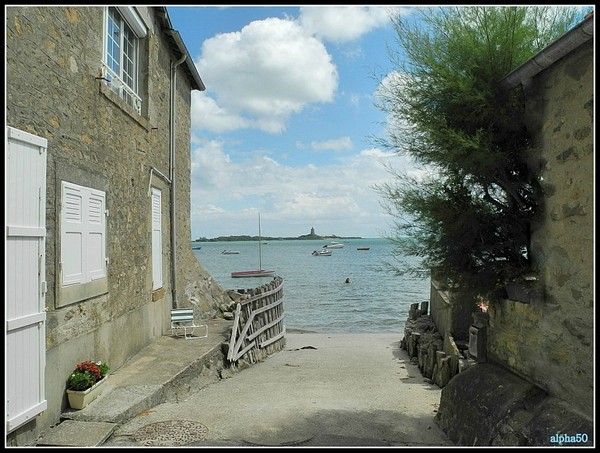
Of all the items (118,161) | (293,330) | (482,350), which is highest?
(118,161)

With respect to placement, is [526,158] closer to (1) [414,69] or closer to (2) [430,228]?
(2) [430,228]

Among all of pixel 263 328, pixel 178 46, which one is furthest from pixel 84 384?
pixel 178 46

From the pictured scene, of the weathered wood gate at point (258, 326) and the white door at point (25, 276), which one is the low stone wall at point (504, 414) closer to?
the white door at point (25, 276)

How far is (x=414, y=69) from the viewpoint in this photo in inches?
216

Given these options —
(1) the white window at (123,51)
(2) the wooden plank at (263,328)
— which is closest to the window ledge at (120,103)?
(1) the white window at (123,51)

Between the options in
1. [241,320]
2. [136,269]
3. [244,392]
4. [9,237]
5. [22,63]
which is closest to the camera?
[9,237]

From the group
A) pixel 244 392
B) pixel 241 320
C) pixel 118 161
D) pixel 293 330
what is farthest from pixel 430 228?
pixel 293 330

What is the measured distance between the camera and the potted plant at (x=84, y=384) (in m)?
5.77

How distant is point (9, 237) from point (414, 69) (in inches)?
171

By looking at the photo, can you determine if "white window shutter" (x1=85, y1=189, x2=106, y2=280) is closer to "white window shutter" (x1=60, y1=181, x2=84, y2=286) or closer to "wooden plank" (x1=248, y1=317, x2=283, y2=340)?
"white window shutter" (x1=60, y1=181, x2=84, y2=286)

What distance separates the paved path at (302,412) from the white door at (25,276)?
0.95 meters

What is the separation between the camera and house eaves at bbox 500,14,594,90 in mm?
3609

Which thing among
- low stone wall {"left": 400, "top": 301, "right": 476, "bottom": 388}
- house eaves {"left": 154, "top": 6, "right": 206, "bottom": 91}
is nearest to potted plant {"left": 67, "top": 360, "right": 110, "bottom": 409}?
low stone wall {"left": 400, "top": 301, "right": 476, "bottom": 388}

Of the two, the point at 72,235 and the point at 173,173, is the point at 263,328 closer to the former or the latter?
the point at 173,173
